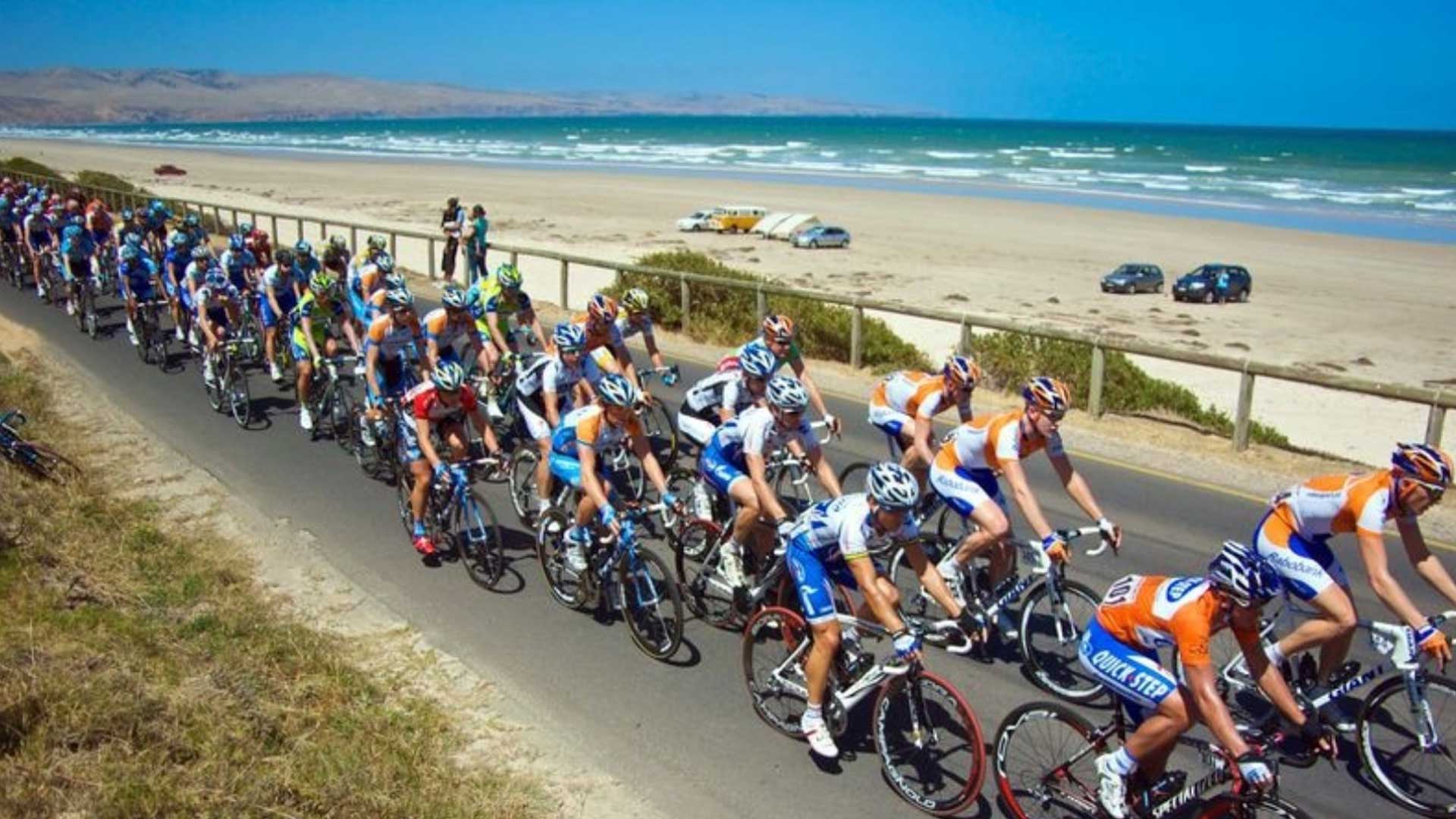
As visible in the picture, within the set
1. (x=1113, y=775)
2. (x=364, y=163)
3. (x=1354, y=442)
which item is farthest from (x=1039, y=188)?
(x=1113, y=775)

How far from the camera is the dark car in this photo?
34.8 metres

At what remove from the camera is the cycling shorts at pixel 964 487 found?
26.8 feet

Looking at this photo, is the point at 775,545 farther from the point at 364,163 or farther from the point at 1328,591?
the point at 364,163

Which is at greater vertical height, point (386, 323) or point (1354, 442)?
point (386, 323)

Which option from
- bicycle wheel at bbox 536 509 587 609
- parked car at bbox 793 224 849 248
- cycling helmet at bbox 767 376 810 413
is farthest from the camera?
parked car at bbox 793 224 849 248

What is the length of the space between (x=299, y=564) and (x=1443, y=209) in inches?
2987

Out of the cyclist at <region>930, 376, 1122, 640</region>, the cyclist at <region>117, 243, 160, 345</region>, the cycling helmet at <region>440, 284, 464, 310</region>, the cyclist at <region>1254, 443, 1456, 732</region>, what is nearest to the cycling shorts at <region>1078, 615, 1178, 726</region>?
the cyclist at <region>1254, 443, 1456, 732</region>

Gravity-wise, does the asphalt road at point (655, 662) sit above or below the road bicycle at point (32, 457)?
below

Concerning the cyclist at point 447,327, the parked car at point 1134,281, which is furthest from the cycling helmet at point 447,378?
the parked car at point 1134,281

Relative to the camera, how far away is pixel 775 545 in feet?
27.6

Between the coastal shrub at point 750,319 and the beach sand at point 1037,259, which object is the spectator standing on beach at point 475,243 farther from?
the coastal shrub at point 750,319

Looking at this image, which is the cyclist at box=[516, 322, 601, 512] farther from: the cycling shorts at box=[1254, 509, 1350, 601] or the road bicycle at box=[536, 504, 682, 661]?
the cycling shorts at box=[1254, 509, 1350, 601]

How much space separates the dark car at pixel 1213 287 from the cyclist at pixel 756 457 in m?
29.2

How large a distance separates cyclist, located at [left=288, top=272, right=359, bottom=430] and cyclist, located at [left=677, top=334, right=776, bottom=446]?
4.90m
